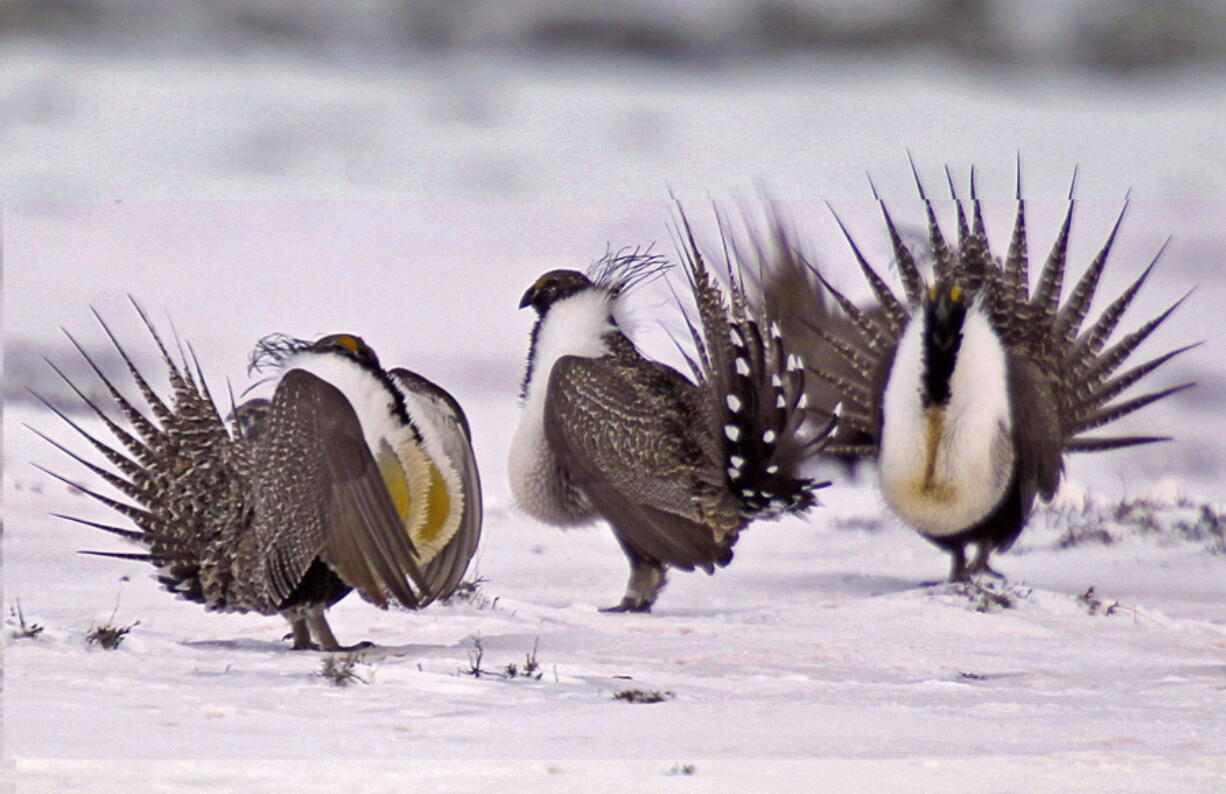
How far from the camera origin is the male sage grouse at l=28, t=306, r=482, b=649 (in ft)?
5.14

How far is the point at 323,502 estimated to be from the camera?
1579mm

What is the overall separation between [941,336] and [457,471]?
34.6 inches

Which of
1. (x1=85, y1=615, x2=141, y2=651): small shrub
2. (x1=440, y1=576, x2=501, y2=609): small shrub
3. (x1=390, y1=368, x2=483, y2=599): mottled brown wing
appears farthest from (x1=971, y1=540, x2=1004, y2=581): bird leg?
(x1=85, y1=615, x2=141, y2=651): small shrub

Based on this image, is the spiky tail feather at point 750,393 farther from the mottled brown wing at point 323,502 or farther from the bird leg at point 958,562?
the mottled brown wing at point 323,502

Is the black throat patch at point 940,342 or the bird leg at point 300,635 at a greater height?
the black throat patch at point 940,342

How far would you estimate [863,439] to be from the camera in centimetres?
255

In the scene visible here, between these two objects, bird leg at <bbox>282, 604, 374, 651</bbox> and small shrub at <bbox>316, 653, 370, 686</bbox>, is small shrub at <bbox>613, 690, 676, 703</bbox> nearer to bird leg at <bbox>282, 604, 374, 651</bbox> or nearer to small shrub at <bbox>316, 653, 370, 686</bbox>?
small shrub at <bbox>316, 653, 370, 686</bbox>

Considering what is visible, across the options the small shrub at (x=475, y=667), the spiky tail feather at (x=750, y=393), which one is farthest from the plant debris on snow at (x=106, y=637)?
the spiky tail feather at (x=750, y=393)

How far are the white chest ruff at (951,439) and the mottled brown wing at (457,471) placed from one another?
2.69 ft

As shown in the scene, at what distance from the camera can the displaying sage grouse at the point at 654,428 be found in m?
A: 2.15

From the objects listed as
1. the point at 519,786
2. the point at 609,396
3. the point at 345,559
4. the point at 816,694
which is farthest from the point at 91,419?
the point at 519,786

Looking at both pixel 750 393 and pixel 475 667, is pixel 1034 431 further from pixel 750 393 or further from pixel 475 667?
pixel 475 667

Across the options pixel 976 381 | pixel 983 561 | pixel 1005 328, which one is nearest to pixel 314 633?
pixel 976 381

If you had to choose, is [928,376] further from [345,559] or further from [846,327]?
[345,559]
